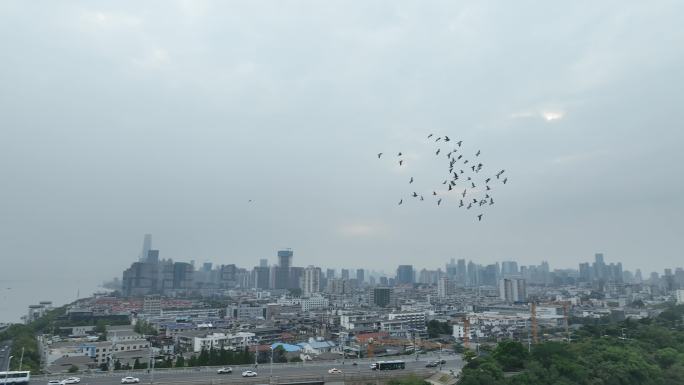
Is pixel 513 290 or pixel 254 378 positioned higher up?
pixel 254 378

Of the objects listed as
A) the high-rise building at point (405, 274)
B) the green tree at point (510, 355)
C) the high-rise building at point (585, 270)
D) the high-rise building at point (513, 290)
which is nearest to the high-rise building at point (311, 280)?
the high-rise building at point (513, 290)

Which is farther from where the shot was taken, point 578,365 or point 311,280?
point 311,280

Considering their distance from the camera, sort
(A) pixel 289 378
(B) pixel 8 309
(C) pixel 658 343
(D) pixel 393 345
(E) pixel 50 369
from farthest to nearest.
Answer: (B) pixel 8 309 < (D) pixel 393 345 < (C) pixel 658 343 < (E) pixel 50 369 < (A) pixel 289 378

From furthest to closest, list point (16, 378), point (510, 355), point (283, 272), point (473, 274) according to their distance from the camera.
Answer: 1. point (473, 274)
2. point (283, 272)
3. point (510, 355)
4. point (16, 378)

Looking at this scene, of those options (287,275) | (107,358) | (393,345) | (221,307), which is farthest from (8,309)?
(393,345)

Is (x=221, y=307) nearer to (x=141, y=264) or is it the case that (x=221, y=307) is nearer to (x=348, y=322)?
(x=348, y=322)

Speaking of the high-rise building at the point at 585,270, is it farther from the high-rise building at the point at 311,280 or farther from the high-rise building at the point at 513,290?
the high-rise building at the point at 311,280

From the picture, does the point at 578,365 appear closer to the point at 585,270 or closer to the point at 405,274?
the point at 405,274

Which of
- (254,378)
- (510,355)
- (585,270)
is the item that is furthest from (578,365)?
(585,270)
